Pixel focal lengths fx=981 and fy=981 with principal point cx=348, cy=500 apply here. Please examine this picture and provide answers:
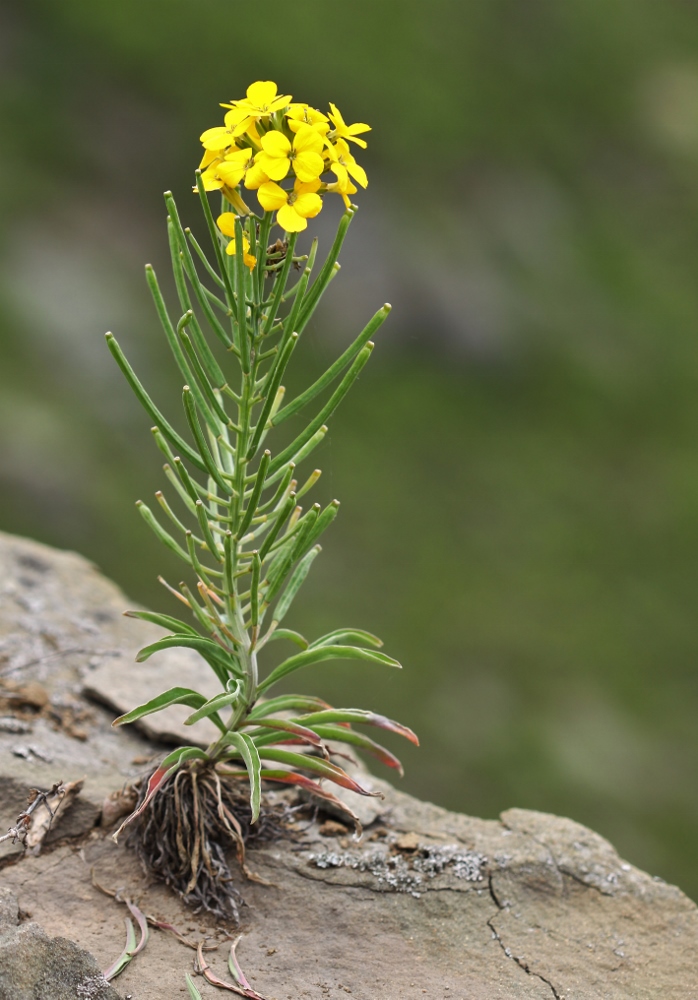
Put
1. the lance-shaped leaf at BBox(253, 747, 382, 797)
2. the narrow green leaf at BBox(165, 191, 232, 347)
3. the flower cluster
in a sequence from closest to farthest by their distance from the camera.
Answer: the flower cluster, the narrow green leaf at BBox(165, 191, 232, 347), the lance-shaped leaf at BBox(253, 747, 382, 797)

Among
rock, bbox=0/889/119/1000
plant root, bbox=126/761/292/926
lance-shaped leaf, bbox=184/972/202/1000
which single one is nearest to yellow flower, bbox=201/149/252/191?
plant root, bbox=126/761/292/926

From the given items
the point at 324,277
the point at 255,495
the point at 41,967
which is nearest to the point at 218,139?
the point at 324,277

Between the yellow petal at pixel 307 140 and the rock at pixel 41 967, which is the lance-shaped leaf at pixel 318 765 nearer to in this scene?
the rock at pixel 41 967

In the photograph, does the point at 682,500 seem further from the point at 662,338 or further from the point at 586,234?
the point at 586,234

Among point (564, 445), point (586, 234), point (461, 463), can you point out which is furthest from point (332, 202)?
point (586, 234)

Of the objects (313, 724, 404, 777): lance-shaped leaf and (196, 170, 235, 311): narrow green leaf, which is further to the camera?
(313, 724, 404, 777): lance-shaped leaf

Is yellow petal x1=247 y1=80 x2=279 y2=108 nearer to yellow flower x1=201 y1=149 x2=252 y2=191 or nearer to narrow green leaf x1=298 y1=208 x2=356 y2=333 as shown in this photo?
yellow flower x1=201 y1=149 x2=252 y2=191

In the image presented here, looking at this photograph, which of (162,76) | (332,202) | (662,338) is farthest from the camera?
(662,338)
